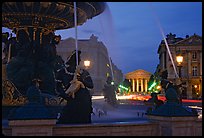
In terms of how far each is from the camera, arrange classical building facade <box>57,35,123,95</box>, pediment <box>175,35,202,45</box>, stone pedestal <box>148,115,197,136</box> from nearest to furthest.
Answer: stone pedestal <box>148,115,197,136</box> < classical building facade <box>57,35,123,95</box> < pediment <box>175,35,202,45</box>

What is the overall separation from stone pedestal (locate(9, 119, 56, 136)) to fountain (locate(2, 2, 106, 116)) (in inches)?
202

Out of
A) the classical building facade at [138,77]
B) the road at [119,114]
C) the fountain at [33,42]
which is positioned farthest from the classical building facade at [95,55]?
the classical building facade at [138,77]

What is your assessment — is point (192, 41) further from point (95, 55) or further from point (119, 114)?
point (119, 114)

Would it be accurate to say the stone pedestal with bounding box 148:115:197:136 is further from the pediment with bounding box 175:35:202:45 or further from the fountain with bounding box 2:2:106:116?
the pediment with bounding box 175:35:202:45

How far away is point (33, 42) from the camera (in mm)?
12680

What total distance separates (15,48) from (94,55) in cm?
4237

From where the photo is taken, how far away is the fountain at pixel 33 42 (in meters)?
11.5

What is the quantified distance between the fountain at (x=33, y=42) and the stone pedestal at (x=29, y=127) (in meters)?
5.14

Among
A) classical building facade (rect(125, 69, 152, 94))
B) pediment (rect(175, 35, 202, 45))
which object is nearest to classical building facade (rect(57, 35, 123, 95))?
pediment (rect(175, 35, 202, 45))

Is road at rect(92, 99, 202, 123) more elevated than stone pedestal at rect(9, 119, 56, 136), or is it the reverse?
stone pedestal at rect(9, 119, 56, 136)

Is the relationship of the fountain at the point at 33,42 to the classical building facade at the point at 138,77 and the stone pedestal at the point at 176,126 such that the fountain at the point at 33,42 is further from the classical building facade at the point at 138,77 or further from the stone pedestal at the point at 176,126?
the classical building facade at the point at 138,77

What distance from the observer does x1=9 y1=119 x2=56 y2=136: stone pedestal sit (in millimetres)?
6195

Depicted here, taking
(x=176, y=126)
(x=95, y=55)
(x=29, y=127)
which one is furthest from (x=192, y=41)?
(x=29, y=127)

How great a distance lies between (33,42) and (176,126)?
23.2 ft
